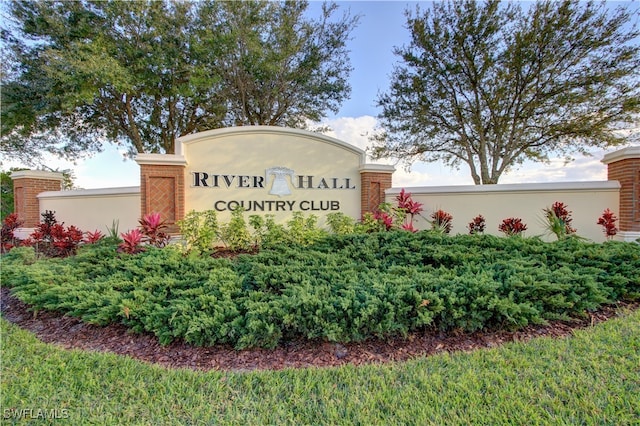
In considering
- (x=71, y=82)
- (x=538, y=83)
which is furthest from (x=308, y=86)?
(x=538, y=83)

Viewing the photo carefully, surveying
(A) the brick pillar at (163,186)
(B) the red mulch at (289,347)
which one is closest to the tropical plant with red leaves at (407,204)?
(B) the red mulch at (289,347)

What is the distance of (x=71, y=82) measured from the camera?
340 inches

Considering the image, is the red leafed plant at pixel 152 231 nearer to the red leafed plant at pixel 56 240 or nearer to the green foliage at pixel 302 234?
the red leafed plant at pixel 56 240

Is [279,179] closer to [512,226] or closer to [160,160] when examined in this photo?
[160,160]

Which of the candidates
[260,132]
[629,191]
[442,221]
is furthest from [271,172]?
[629,191]

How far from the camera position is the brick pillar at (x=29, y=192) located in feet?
27.3

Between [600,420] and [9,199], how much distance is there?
1650cm

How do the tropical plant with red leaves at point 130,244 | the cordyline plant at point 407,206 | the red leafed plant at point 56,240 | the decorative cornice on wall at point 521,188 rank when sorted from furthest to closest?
the cordyline plant at point 407,206
the decorative cornice on wall at point 521,188
the red leafed plant at point 56,240
the tropical plant with red leaves at point 130,244

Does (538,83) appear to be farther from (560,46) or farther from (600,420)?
(600,420)

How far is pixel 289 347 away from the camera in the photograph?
2.85 metres

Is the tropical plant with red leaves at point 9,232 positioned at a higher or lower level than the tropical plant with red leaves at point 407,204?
lower

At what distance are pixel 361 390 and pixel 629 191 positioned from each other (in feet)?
25.2

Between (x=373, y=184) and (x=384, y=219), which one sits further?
(x=373, y=184)

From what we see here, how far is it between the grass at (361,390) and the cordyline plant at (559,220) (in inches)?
156
